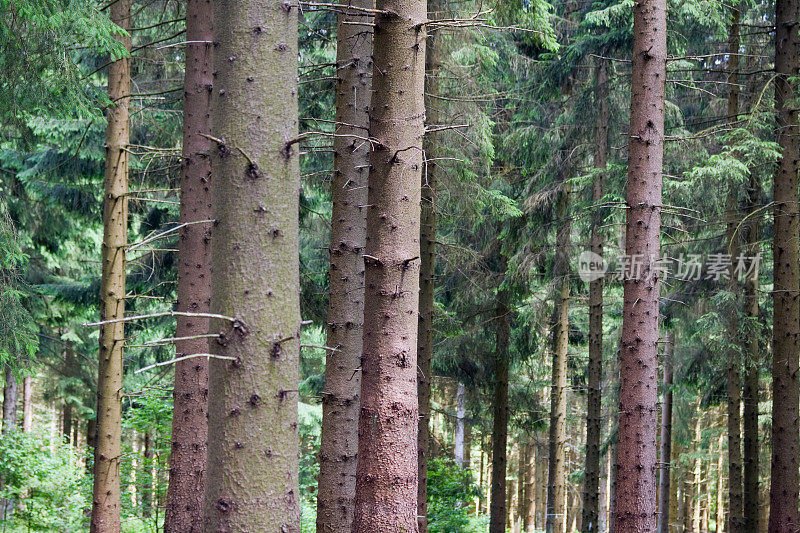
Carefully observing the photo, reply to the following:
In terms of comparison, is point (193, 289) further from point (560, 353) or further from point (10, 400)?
point (10, 400)

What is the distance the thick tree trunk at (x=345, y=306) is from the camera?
19.1ft

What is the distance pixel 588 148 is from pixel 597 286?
2.68 metres

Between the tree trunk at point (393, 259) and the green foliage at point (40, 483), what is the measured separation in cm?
1157

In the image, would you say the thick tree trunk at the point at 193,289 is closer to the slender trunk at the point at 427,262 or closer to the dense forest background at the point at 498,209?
the dense forest background at the point at 498,209

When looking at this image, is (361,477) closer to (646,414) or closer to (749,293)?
(646,414)

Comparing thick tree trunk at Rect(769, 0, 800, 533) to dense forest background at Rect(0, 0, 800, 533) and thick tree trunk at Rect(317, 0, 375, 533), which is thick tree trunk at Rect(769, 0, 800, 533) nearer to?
dense forest background at Rect(0, 0, 800, 533)

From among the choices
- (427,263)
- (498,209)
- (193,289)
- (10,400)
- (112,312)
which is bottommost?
(10,400)

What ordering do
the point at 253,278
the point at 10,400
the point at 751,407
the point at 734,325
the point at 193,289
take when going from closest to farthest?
1. the point at 253,278
2. the point at 193,289
3. the point at 734,325
4. the point at 751,407
5. the point at 10,400

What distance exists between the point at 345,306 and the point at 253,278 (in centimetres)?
284

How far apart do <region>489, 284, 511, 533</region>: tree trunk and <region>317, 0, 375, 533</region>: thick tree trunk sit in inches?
349

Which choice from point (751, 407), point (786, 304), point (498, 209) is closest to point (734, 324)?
point (751, 407)

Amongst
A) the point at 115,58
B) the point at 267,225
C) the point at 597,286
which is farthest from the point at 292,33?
the point at 597,286

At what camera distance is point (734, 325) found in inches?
472

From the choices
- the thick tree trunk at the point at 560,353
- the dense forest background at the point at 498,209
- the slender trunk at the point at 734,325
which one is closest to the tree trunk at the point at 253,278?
the dense forest background at the point at 498,209
